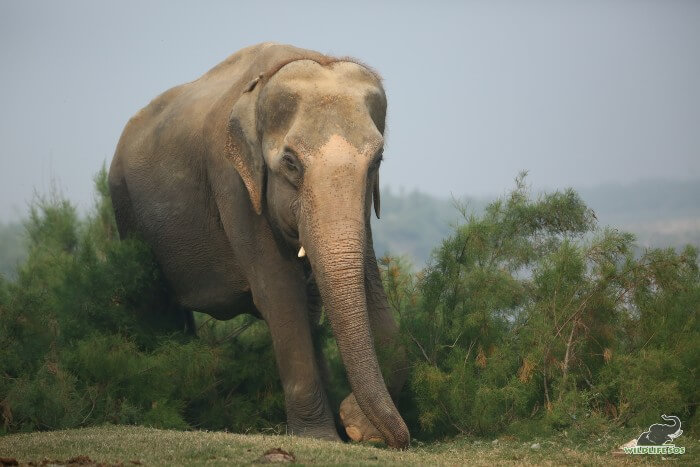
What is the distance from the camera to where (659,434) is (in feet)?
35.7

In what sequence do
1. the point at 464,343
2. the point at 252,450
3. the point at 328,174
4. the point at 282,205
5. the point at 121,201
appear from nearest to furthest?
the point at 252,450, the point at 328,174, the point at 282,205, the point at 464,343, the point at 121,201

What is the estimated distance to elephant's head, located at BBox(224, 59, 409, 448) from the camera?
1096 cm

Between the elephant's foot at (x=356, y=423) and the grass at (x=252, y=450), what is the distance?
2.06 ft

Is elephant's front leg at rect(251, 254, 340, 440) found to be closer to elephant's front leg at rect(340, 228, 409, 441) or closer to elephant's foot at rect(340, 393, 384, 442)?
elephant's foot at rect(340, 393, 384, 442)

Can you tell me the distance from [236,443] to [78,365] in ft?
11.7

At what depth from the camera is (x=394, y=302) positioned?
14.8 metres

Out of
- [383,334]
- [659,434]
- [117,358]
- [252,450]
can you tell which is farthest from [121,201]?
[659,434]

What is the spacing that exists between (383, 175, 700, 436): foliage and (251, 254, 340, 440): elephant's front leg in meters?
1.06

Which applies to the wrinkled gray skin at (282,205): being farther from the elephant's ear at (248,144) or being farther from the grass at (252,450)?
the grass at (252,450)

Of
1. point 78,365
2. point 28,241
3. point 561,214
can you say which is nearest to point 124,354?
point 78,365

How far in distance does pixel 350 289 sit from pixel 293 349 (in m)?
1.78

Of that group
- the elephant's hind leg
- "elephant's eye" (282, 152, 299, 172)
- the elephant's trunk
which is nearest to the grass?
the elephant's trunk

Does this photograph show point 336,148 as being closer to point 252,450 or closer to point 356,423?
point 356,423

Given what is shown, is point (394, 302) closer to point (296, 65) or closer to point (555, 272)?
point (555, 272)
